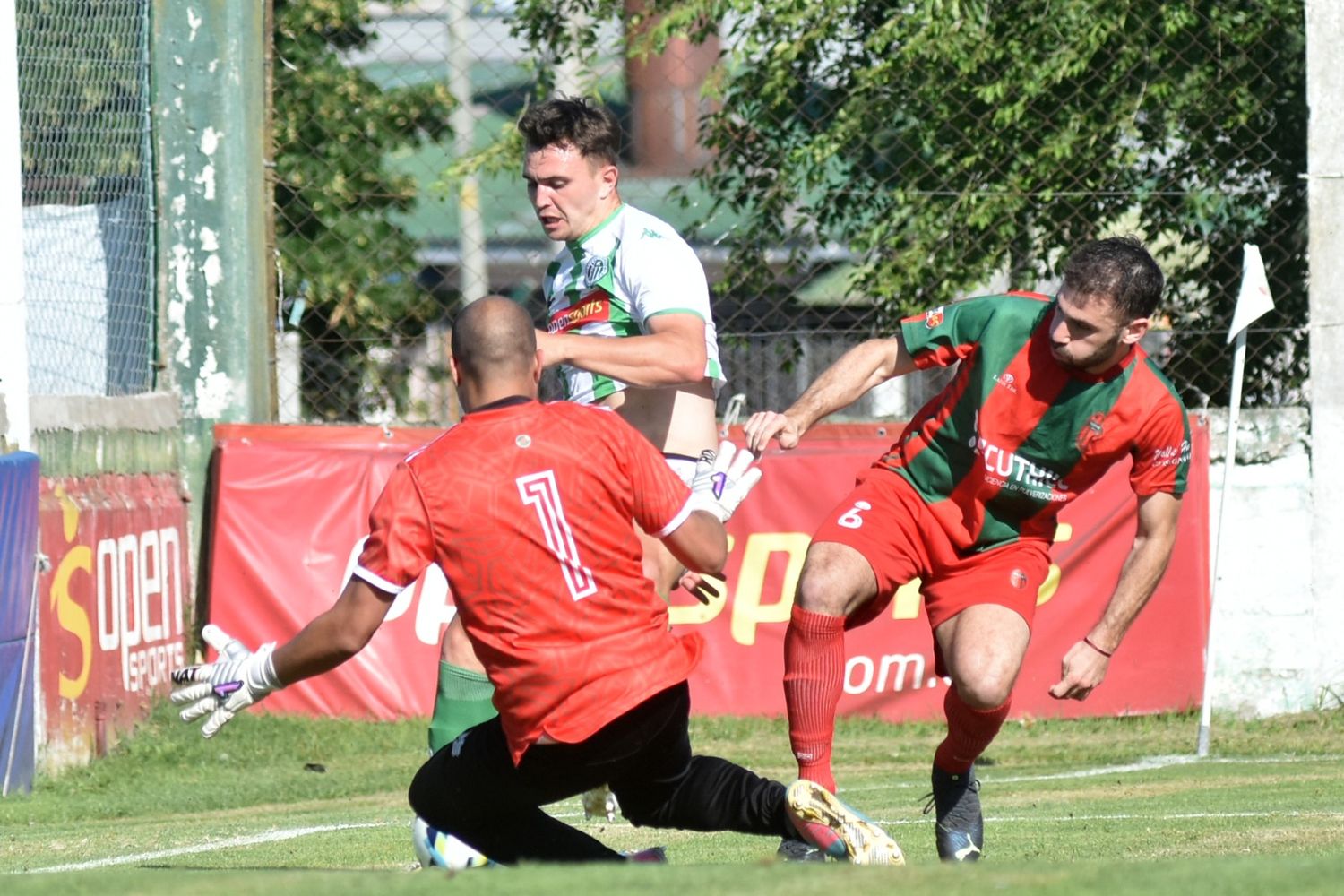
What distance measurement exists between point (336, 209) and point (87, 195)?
1692 mm

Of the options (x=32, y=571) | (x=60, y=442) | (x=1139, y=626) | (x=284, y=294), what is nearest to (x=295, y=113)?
(x=284, y=294)

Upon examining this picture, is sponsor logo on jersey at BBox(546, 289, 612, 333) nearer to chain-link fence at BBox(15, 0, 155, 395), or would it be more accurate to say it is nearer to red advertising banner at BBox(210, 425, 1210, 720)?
chain-link fence at BBox(15, 0, 155, 395)

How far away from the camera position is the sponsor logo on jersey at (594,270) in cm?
615

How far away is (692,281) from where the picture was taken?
238 inches

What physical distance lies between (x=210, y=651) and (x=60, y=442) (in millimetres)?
1838

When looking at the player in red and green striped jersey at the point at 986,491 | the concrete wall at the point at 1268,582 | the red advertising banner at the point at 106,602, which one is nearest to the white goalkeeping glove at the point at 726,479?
the player in red and green striped jersey at the point at 986,491

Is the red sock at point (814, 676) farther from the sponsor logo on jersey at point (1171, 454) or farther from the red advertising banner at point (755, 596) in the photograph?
the red advertising banner at point (755, 596)

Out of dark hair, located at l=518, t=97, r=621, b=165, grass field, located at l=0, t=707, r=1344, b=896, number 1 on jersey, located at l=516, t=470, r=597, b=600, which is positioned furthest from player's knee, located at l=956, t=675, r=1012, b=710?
dark hair, located at l=518, t=97, r=621, b=165

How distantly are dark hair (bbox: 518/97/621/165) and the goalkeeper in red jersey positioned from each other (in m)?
1.66

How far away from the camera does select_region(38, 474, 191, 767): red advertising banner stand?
867 cm

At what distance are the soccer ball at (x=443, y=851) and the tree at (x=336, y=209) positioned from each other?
6525 millimetres

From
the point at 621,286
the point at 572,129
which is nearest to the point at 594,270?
the point at 621,286

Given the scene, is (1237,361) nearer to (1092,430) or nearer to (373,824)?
(1092,430)

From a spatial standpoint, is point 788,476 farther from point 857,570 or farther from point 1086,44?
point 857,570
